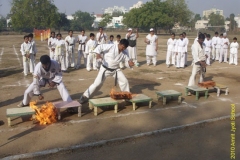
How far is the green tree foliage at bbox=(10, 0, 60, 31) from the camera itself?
56.7 metres

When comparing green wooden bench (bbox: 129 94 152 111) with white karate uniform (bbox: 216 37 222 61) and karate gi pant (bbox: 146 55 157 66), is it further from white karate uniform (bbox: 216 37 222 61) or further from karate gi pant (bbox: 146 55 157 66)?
white karate uniform (bbox: 216 37 222 61)

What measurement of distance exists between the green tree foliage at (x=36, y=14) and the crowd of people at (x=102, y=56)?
45.2 metres

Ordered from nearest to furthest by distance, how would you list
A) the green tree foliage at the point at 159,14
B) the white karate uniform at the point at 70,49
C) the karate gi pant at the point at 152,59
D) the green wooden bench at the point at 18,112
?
1. the green wooden bench at the point at 18,112
2. the white karate uniform at the point at 70,49
3. the karate gi pant at the point at 152,59
4. the green tree foliage at the point at 159,14

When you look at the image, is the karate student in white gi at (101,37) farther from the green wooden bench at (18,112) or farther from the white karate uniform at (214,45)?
the white karate uniform at (214,45)

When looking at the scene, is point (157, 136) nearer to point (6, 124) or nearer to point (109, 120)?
point (109, 120)

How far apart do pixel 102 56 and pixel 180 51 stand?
7828 mm

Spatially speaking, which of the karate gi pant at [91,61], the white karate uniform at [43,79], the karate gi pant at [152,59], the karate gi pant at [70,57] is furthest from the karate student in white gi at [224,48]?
the white karate uniform at [43,79]

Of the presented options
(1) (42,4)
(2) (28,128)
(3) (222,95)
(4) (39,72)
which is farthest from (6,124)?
(1) (42,4)

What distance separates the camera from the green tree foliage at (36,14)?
2231 inches

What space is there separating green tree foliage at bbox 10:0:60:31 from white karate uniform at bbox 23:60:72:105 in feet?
172

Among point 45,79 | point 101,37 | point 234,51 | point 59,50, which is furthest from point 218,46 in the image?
point 45,79

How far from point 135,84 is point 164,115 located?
380 centimetres

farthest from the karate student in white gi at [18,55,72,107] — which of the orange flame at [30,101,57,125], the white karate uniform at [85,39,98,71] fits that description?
the white karate uniform at [85,39,98,71]

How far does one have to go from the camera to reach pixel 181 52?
15102mm
